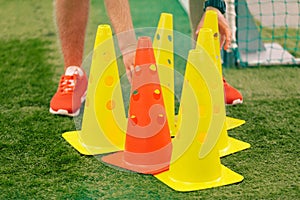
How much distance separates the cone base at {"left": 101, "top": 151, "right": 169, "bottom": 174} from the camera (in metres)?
2.20

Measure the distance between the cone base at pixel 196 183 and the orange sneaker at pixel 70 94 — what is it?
2.39 ft

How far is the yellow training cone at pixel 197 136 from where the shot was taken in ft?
6.89

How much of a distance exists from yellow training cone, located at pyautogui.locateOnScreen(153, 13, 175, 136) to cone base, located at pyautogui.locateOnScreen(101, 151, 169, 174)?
0.30 metres

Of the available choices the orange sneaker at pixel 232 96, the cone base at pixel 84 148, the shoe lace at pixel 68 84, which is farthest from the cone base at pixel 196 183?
the shoe lace at pixel 68 84

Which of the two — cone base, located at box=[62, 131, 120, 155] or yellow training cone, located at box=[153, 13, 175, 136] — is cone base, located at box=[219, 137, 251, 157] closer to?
yellow training cone, located at box=[153, 13, 175, 136]

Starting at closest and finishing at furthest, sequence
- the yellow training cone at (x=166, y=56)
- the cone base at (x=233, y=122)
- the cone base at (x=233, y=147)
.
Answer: the cone base at (x=233, y=147)
the yellow training cone at (x=166, y=56)
the cone base at (x=233, y=122)

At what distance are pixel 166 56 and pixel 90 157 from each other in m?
0.52

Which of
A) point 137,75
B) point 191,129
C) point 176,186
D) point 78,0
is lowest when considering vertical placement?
point 176,186

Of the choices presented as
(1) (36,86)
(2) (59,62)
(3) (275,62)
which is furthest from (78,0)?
(3) (275,62)

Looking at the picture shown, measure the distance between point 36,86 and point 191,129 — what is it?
126cm

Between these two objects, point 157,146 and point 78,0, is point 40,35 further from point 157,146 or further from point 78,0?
point 157,146

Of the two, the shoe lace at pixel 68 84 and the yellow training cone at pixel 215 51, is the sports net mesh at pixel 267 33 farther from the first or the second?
the shoe lace at pixel 68 84

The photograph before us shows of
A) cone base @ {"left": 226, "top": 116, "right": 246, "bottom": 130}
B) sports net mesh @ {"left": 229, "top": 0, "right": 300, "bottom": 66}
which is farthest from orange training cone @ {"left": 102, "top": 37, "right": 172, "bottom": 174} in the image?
sports net mesh @ {"left": 229, "top": 0, "right": 300, "bottom": 66}

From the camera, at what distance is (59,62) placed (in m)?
3.51
